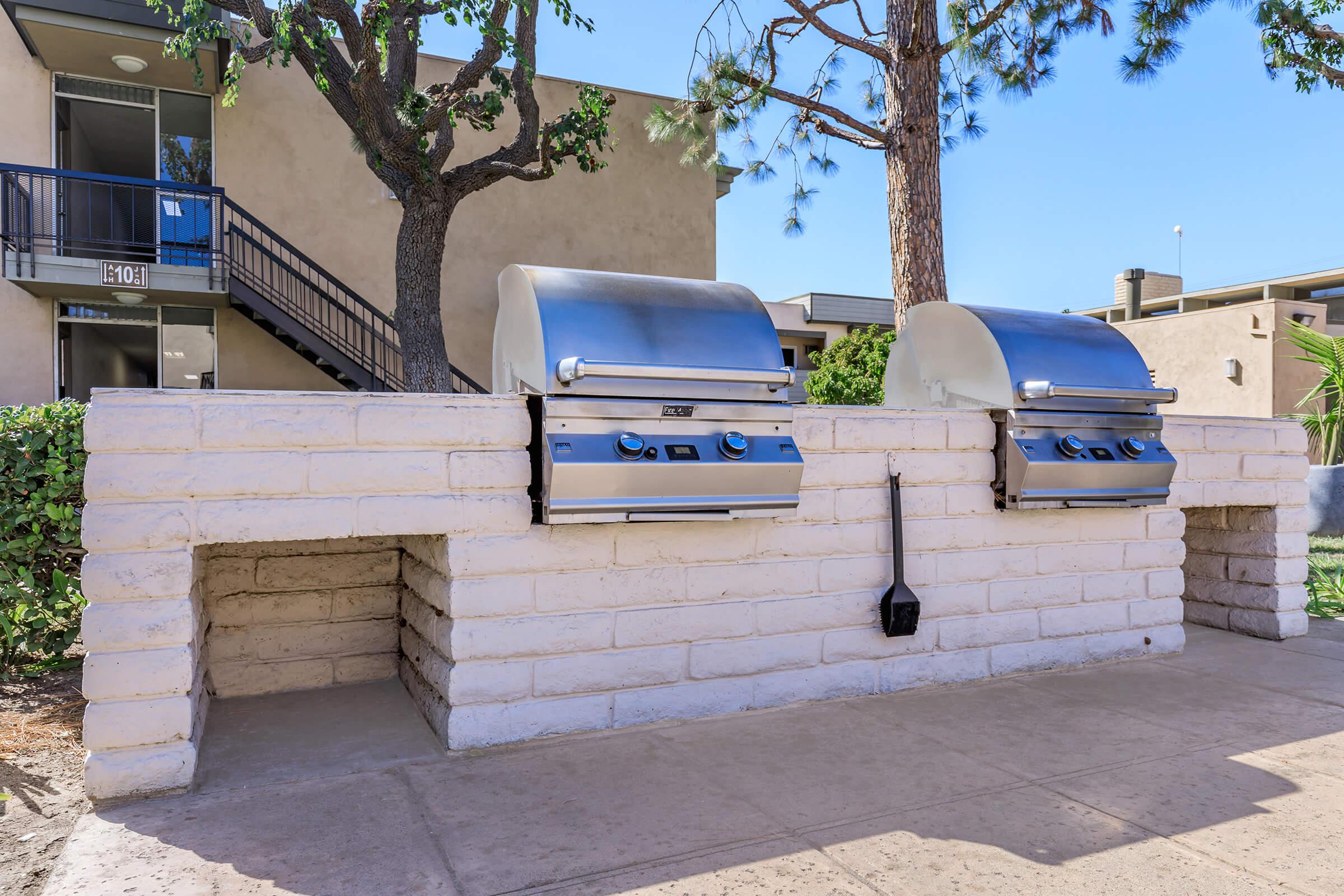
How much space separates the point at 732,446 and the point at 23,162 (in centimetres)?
1136

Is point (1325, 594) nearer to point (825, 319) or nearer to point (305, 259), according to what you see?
point (305, 259)

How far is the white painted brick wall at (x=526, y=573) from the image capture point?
8.50 feet

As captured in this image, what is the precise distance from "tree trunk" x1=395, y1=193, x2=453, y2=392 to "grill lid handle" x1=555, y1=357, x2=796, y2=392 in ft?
17.4

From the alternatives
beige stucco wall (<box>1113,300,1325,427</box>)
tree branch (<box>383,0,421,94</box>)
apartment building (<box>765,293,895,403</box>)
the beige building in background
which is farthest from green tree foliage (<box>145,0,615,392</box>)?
apartment building (<box>765,293,895,403</box>)

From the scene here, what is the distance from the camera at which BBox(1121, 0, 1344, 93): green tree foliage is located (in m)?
8.19

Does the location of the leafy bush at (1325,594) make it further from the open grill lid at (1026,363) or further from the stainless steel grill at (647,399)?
the stainless steel grill at (647,399)

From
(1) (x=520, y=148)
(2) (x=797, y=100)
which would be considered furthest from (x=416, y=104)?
(2) (x=797, y=100)

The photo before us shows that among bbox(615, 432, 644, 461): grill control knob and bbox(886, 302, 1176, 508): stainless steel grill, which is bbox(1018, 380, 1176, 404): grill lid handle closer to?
bbox(886, 302, 1176, 508): stainless steel grill

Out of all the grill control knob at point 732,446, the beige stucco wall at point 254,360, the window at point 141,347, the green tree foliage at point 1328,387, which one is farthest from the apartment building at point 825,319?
the grill control knob at point 732,446

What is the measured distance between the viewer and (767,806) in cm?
256

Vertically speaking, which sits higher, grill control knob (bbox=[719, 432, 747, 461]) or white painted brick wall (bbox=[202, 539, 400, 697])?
grill control knob (bbox=[719, 432, 747, 461])

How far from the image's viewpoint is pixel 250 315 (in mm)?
10664

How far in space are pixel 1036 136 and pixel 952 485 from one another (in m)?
9.88

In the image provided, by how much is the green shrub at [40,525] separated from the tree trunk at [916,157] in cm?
617
